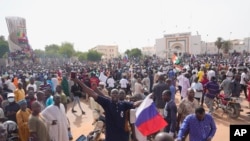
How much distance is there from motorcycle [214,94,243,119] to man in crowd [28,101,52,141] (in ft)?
22.7

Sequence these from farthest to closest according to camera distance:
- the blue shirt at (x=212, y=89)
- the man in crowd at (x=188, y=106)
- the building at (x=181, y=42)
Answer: the building at (x=181, y=42)
the blue shirt at (x=212, y=89)
the man in crowd at (x=188, y=106)

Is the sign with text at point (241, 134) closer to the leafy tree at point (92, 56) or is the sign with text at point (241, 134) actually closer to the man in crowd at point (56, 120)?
the man in crowd at point (56, 120)

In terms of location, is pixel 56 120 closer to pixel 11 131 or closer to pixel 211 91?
pixel 11 131

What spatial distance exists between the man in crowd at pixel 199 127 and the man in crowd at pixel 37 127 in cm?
237

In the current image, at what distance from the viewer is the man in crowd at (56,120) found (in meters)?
5.73

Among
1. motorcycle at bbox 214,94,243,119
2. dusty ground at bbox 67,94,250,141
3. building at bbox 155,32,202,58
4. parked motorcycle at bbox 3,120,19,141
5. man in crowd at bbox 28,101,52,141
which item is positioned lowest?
dusty ground at bbox 67,94,250,141

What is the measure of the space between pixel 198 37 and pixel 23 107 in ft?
288

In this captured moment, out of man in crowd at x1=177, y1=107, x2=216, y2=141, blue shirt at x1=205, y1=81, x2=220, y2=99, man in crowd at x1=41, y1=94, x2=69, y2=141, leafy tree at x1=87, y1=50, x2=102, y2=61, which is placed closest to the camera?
man in crowd at x1=177, y1=107, x2=216, y2=141

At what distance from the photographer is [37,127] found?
517 cm

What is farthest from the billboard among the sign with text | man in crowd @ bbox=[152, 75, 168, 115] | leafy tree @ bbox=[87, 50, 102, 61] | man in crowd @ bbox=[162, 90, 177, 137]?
the sign with text

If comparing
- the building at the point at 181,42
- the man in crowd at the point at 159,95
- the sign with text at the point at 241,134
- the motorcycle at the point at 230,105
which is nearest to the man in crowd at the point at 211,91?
the motorcycle at the point at 230,105

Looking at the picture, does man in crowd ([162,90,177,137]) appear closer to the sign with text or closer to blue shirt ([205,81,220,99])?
the sign with text

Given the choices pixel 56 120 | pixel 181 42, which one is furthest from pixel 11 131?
pixel 181 42

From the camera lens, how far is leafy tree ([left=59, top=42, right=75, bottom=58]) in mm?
84938
